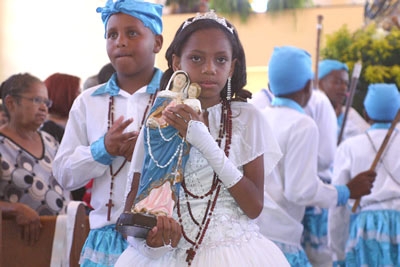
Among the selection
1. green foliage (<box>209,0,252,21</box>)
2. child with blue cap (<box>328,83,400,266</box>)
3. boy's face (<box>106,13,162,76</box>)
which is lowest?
child with blue cap (<box>328,83,400,266</box>)

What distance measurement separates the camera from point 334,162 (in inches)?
240

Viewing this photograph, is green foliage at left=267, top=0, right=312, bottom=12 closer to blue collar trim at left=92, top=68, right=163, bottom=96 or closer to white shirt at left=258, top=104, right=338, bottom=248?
→ white shirt at left=258, top=104, right=338, bottom=248

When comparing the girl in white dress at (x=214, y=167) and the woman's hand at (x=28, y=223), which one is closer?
the girl in white dress at (x=214, y=167)

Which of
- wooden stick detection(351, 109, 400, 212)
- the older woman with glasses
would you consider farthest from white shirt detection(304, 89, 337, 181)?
the older woman with glasses

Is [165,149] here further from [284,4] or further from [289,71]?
[284,4]

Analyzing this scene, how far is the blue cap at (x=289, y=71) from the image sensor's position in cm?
524

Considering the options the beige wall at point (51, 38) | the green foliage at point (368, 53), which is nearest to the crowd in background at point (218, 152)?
the green foliage at point (368, 53)

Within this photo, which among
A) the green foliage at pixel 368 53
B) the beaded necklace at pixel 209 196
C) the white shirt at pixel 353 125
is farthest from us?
the green foliage at pixel 368 53

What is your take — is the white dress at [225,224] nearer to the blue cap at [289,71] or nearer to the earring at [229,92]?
the earring at [229,92]

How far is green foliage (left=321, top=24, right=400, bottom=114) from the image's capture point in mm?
7852

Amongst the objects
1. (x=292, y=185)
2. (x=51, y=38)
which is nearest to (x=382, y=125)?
(x=292, y=185)

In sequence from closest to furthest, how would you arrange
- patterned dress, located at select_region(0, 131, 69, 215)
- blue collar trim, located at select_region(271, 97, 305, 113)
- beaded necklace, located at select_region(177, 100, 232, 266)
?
beaded necklace, located at select_region(177, 100, 232, 266)
patterned dress, located at select_region(0, 131, 69, 215)
blue collar trim, located at select_region(271, 97, 305, 113)

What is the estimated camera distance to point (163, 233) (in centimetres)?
266

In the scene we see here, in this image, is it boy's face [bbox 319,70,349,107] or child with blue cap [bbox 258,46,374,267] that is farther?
boy's face [bbox 319,70,349,107]
